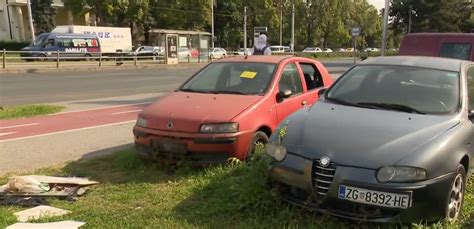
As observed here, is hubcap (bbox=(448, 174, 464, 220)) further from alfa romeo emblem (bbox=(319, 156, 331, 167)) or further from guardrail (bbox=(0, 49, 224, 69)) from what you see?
guardrail (bbox=(0, 49, 224, 69))

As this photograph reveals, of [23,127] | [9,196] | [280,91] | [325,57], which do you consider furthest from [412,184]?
[325,57]

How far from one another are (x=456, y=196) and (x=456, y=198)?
0.06ft

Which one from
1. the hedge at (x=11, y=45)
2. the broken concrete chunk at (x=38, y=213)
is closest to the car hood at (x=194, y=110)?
the broken concrete chunk at (x=38, y=213)

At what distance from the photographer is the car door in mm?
6105

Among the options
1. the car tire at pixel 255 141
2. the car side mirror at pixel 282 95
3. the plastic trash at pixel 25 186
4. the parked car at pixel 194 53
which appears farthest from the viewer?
the parked car at pixel 194 53

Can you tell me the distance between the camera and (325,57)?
230 feet

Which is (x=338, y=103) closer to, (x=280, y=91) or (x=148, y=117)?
(x=280, y=91)

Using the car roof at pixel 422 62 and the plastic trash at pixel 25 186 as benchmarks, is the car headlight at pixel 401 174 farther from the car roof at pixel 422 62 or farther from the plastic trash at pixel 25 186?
Result: the plastic trash at pixel 25 186

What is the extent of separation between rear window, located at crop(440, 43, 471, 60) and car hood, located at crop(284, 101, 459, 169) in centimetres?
743

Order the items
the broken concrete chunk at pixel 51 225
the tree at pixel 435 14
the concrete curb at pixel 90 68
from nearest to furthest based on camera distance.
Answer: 1. the broken concrete chunk at pixel 51 225
2. the concrete curb at pixel 90 68
3. the tree at pixel 435 14

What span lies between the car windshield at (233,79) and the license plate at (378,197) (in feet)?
8.60

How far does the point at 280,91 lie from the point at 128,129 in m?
3.80

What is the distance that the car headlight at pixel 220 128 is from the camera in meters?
5.34

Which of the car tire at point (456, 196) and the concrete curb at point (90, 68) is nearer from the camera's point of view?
the car tire at point (456, 196)
